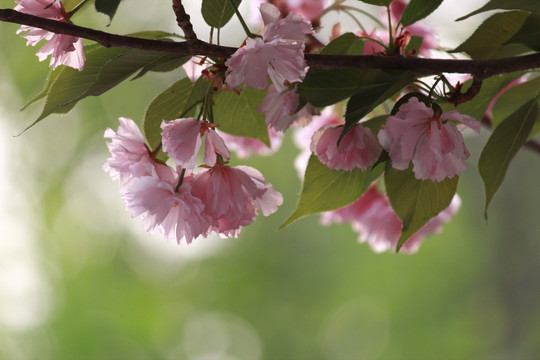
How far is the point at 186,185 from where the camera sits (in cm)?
33

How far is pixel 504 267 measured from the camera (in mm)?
3205

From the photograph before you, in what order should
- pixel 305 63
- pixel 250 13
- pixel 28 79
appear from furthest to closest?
pixel 28 79
pixel 250 13
pixel 305 63

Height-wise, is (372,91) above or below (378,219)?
above

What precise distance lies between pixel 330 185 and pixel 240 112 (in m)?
0.07

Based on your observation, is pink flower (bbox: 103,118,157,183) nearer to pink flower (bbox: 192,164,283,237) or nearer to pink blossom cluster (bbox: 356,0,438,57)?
pink flower (bbox: 192,164,283,237)

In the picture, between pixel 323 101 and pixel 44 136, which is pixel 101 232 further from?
pixel 323 101

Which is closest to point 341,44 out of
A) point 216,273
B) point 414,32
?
point 414,32

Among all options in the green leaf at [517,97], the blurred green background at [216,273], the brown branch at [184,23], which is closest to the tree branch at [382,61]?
the brown branch at [184,23]

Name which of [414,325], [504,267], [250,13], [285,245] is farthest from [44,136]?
[250,13]

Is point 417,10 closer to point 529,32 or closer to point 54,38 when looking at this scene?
point 529,32

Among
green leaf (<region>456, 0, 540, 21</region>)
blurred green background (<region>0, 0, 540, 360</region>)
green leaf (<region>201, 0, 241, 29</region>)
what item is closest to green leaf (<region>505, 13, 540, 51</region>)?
green leaf (<region>456, 0, 540, 21</region>)

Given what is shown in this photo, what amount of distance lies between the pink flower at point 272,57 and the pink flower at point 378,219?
0.80ft

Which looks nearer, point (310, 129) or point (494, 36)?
point (494, 36)

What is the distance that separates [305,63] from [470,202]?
3.00 metres
